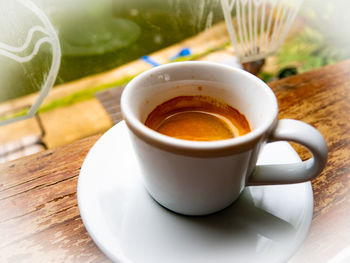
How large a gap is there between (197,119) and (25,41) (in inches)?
21.1

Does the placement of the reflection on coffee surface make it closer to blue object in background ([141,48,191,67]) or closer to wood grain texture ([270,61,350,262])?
wood grain texture ([270,61,350,262])

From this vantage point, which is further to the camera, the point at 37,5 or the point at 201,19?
the point at 201,19

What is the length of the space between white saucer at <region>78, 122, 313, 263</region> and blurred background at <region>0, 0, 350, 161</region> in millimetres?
462

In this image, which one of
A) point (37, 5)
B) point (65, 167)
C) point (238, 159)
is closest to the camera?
point (238, 159)

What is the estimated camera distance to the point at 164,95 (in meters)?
0.58

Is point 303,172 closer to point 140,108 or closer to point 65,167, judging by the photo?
point 140,108

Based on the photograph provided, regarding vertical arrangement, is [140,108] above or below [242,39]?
above

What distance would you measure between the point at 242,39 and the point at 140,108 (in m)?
0.77

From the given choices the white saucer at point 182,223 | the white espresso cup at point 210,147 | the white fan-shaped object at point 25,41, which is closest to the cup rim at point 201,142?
the white espresso cup at point 210,147

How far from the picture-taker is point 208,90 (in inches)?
23.1

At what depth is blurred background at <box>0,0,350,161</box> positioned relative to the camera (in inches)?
32.7

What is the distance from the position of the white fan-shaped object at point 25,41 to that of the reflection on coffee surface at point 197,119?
431 mm

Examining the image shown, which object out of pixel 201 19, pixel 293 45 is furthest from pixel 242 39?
pixel 293 45

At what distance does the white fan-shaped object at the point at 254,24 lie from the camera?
40.9 inches
